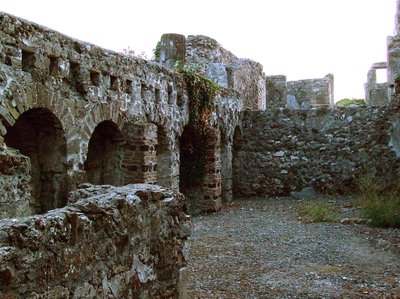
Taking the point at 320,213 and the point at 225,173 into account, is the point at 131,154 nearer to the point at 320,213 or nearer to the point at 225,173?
the point at 320,213

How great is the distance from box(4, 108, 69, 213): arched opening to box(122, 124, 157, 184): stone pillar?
165 centimetres

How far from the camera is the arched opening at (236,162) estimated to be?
13.4 metres

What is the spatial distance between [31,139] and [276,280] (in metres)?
3.60

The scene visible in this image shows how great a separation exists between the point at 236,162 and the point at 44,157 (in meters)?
7.57

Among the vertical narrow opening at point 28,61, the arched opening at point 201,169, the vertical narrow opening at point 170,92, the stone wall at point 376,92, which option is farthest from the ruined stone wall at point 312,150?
the vertical narrow opening at point 28,61

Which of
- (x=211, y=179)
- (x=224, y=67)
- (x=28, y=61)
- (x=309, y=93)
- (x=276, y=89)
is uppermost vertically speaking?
(x=276, y=89)

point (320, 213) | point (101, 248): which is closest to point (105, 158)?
point (320, 213)

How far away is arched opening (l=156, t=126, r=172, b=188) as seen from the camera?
9273 millimetres

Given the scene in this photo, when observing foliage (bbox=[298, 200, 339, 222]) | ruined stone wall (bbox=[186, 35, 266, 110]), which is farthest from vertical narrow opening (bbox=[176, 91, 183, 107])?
ruined stone wall (bbox=[186, 35, 266, 110])

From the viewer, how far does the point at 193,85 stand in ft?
33.3

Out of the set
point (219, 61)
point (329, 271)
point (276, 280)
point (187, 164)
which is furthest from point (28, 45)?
point (219, 61)

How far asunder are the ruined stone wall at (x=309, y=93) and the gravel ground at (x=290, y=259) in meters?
11.3

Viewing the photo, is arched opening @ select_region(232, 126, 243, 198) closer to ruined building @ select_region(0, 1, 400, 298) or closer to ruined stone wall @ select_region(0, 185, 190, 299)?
ruined building @ select_region(0, 1, 400, 298)

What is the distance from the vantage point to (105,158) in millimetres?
→ 8195
